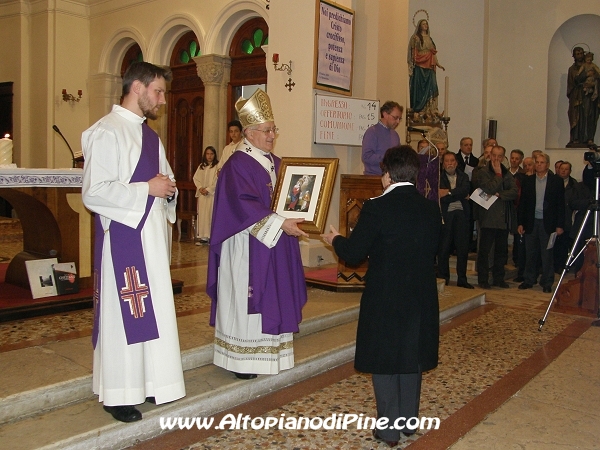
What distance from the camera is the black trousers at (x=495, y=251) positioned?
6609 mm

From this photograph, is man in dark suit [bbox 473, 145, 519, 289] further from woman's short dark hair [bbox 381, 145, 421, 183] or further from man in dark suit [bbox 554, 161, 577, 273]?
woman's short dark hair [bbox 381, 145, 421, 183]

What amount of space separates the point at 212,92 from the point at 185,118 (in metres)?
1.07

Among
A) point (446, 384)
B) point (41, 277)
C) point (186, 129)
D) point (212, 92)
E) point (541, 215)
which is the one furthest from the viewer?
point (186, 129)

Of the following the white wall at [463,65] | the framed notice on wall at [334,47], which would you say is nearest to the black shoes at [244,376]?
the framed notice on wall at [334,47]

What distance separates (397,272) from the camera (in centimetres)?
262

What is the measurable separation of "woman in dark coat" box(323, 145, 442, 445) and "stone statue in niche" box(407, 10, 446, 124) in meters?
6.62

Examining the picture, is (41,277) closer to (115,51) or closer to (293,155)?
(293,155)

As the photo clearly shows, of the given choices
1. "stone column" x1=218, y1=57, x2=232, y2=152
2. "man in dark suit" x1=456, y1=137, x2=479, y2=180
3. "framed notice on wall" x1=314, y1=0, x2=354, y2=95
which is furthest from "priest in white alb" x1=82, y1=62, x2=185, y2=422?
"stone column" x1=218, y1=57, x2=232, y2=152

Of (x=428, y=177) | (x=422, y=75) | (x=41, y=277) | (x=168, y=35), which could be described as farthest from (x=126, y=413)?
(x=168, y=35)

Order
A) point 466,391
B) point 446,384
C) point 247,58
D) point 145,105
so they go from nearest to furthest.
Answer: point 145,105 → point 466,391 → point 446,384 → point 247,58

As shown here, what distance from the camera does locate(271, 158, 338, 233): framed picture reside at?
10.6 ft

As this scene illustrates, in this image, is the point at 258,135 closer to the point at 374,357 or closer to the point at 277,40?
the point at 374,357

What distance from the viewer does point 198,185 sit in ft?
27.7

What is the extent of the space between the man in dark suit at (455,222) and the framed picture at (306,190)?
3.37m
